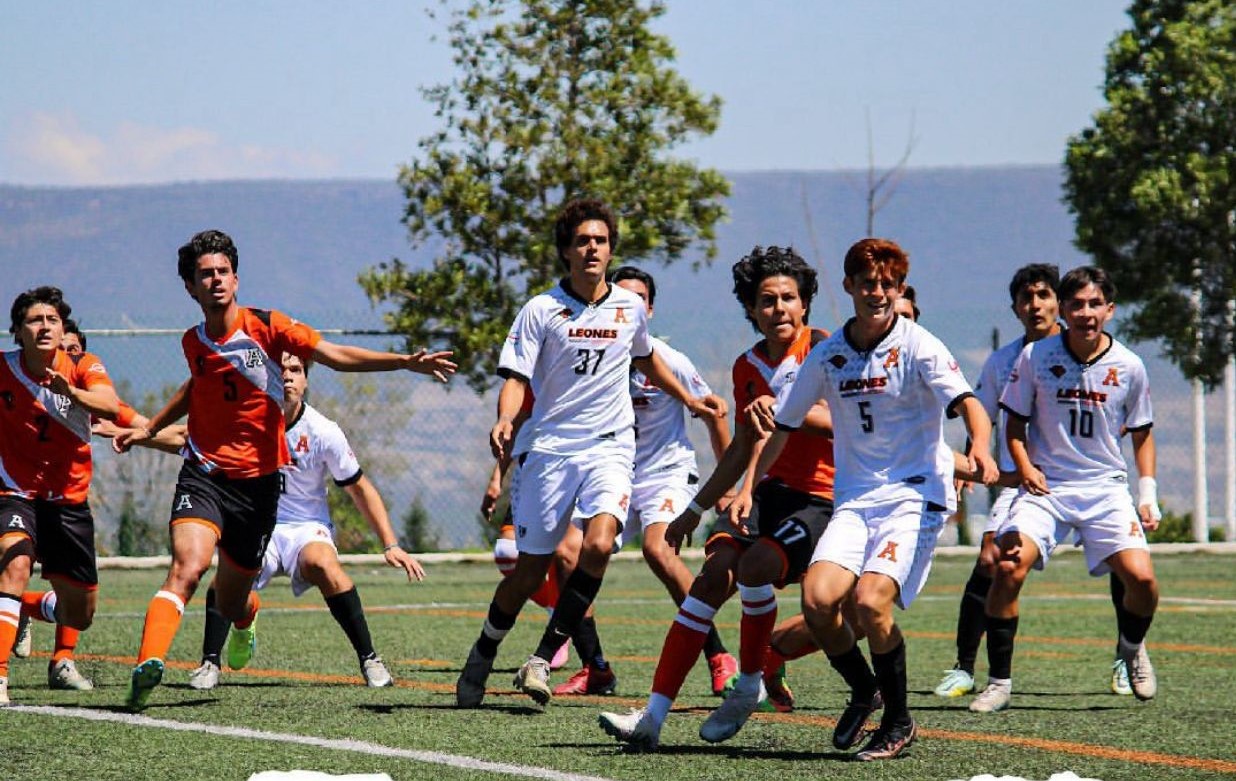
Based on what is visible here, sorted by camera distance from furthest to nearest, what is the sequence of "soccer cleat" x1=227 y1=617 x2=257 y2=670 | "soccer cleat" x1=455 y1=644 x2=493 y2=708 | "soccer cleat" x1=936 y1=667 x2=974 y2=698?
"soccer cleat" x1=227 y1=617 x2=257 y2=670, "soccer cleat" x1=936 y1=667 x2=974 y2=698, "soccer cleat" x1=455 y1=644 x2=493 y2=708

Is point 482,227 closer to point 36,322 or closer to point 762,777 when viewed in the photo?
point 36,322

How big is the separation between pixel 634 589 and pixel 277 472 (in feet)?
33.6

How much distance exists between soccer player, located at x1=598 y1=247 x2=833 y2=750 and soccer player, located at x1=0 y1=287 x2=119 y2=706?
3.04 metres

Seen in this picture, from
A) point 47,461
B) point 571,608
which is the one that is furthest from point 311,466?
point 571,608

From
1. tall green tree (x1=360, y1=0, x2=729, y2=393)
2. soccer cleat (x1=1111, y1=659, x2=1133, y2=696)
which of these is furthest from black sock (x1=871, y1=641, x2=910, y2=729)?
tall green tree (x1=360, y1=0, x2=729, y2=393)

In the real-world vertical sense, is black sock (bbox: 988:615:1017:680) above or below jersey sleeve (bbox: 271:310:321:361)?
below

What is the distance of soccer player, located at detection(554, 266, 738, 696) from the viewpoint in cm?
998

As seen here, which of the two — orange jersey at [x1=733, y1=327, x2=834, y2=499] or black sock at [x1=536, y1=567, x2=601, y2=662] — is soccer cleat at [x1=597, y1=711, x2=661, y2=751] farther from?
black sock at [x1=536, y1=567, x2=601, y2=662]

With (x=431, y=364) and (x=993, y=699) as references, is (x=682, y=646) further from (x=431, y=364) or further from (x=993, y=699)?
(x=993, y=699)

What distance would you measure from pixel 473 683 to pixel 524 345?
1.47 meters

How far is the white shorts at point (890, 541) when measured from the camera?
23.0 ft

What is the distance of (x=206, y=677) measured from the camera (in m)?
9.64

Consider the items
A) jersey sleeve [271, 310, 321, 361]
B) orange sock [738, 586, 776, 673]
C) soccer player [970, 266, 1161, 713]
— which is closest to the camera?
orange sock [738, 586, 776, 673]

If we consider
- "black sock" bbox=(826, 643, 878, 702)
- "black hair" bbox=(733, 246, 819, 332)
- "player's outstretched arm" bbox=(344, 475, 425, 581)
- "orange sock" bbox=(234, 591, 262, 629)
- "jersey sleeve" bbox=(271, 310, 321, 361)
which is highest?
"black hair" bbox=(733, 246, 819, 332)
